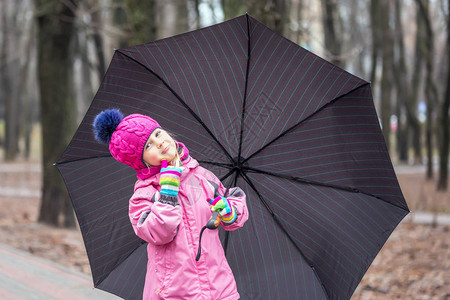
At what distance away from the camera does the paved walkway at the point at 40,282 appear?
5.38 m

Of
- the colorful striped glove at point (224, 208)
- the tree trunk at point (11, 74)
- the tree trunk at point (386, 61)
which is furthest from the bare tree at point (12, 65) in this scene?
the colorful striped glove at point (224, 208)

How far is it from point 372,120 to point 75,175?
1.82 m

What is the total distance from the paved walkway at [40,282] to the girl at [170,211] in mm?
2593

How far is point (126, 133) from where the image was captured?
2.83 metres

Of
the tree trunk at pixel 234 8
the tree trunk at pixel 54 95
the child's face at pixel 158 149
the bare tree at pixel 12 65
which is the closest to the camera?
the child's face at pixel 158 149

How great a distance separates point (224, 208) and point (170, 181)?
339 mm

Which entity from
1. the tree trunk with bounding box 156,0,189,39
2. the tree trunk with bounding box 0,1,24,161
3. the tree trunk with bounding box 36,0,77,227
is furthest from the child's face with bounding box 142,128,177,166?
the tree trunk with bounding box 0,1,24,161

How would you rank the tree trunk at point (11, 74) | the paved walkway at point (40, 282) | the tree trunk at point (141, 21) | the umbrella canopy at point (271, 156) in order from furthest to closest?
the tree trunk at point (11, 74) → the tree trunk at point (141, 21) → the paved walkway at point (40, 282) → the umbrella canopy at point (271, 156)

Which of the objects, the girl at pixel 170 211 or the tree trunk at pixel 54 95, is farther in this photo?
the tree trunk at pixel 54 95

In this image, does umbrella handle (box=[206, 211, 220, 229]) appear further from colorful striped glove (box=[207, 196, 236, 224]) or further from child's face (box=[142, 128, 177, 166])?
child's face (box=[142, 128, 177, 166])

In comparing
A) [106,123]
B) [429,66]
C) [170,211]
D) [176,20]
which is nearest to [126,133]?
[106,123]

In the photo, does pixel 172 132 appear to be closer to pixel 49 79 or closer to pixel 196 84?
pixel 196 84

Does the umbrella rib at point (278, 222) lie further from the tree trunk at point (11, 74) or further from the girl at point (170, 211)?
the tree trunk at point (11, 74)

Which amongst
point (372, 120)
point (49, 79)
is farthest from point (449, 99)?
point (372, 120)
